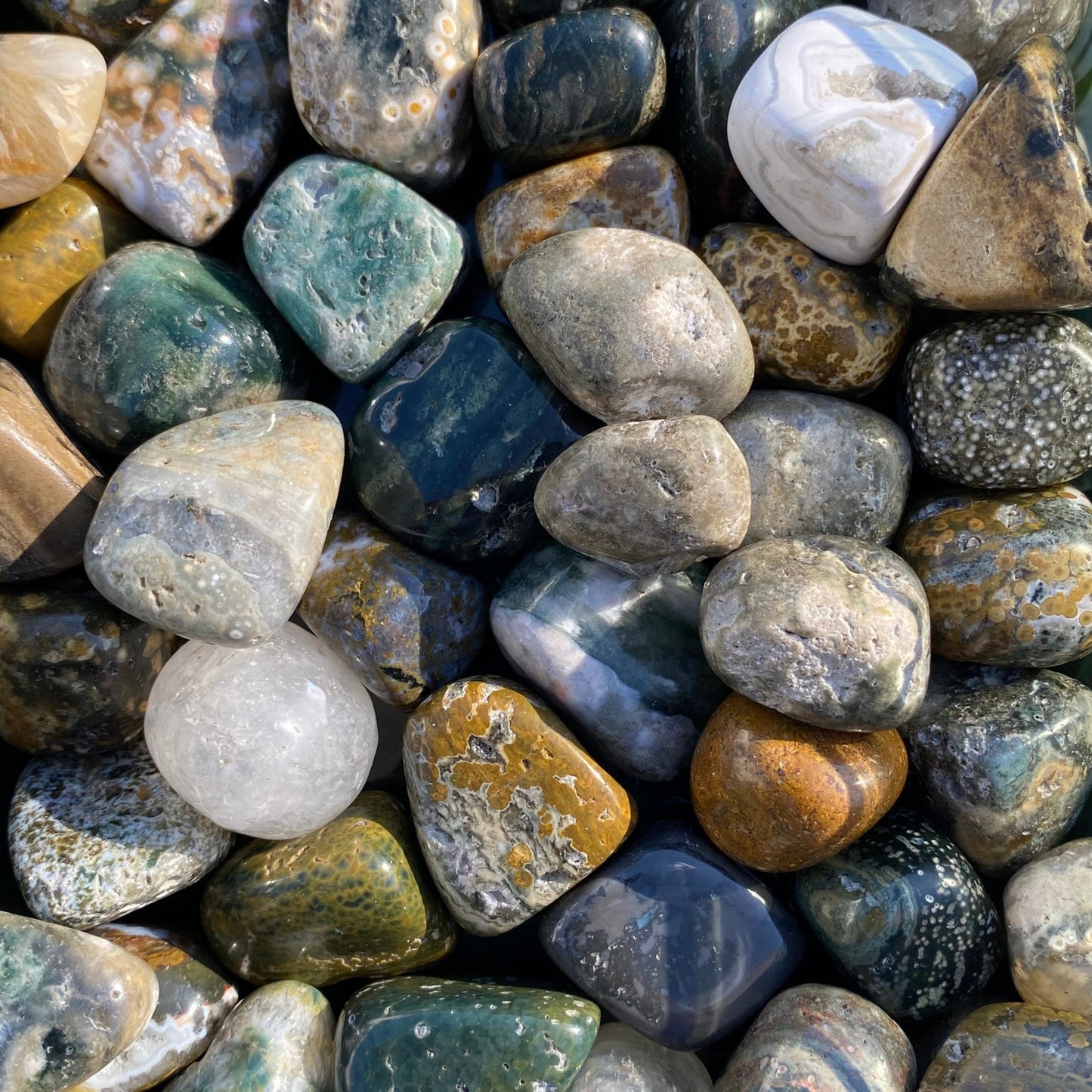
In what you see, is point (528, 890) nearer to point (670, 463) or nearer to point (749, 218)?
point (670, 463)

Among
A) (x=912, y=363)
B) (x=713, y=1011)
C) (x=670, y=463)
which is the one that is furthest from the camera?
(x=912, y=363)

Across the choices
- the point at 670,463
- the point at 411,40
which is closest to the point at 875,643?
the point at 670,463

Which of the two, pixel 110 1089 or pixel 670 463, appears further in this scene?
pixel 110 1089

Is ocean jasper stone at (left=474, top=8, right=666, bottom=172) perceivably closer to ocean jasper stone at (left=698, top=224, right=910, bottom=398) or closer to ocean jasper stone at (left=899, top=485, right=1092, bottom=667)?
ocean jasper stone at (left=698, top=224, right=910, bottom=398)

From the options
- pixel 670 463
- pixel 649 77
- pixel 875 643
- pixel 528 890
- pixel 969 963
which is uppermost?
pixel 649 77

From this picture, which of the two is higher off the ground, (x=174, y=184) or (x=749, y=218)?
(x=174, y=184)

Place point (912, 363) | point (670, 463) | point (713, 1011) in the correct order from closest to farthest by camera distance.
Result: point (670, 463), point (713, 1011), point (912, 363)
